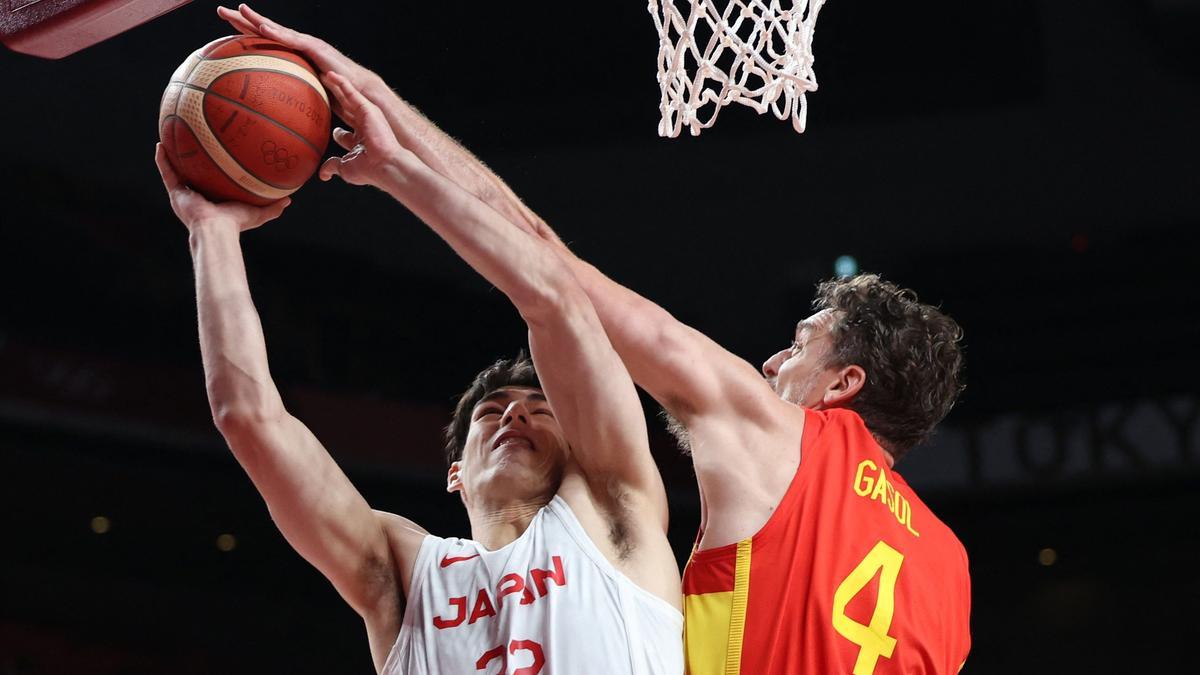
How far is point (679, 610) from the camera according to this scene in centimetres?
243

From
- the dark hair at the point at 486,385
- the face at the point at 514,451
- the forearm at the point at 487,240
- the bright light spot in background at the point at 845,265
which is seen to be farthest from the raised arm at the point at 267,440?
the bright light spot in background at the point at 845,265

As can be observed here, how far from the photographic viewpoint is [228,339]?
239 centimetres

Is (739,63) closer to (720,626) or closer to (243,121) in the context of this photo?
(243,121)

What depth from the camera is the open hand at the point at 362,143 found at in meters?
2.43

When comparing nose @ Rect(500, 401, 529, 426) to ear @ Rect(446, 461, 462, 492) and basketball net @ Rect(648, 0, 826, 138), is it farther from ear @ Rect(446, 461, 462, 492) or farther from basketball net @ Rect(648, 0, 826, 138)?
basketball net @ Rect(648, 0, 826, 138)

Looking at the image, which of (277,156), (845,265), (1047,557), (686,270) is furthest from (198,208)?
(1047,557)

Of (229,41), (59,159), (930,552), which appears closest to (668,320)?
(930,552)

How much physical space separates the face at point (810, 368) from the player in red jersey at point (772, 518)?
310 millimetres

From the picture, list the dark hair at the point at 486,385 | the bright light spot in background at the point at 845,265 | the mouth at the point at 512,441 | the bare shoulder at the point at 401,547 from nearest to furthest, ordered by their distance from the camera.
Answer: the bare shoulder at the point at 401,547 < the mouth at the point at 512,441 < the dark hair at the point at 486,385 < the bright light spot in background at the point at 845,265

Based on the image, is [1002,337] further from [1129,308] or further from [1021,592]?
[1021,592]

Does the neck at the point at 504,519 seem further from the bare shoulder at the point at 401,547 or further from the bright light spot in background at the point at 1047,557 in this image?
the bright light spot in background at the point at 1047,557

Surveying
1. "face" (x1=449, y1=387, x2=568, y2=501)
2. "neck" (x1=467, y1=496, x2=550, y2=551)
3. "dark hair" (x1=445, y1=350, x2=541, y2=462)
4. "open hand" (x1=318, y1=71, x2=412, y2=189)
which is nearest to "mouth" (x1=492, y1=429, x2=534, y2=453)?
"face" (x1=449, y1=387, x2=568, y2=501)

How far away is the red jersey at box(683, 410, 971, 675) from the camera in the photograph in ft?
7.76

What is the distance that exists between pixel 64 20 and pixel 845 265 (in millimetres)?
5653
